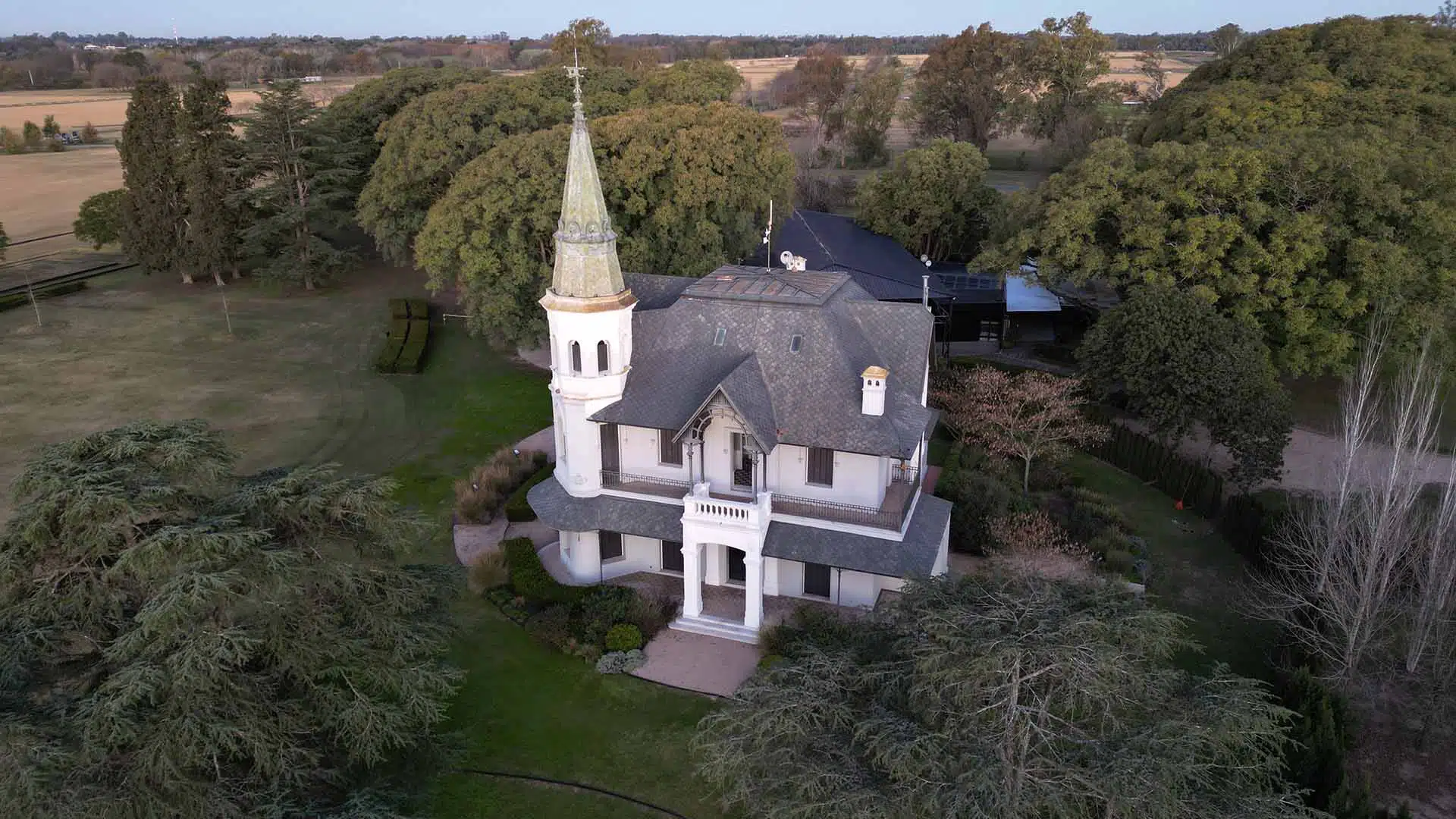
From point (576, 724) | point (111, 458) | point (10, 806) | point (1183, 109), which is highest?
point (1183, 109)

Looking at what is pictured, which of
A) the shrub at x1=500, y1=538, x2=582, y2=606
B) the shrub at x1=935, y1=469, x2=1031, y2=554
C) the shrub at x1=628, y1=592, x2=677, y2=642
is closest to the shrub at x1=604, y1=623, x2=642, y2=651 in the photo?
the shrub at x1=628, y1=592, x2=677, y2=642

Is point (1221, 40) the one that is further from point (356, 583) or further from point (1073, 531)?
point (356, 583)

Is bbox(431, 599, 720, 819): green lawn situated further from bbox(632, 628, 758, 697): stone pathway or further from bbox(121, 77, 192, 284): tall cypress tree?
bbox(121, 77, 192, 284): tall cypress tree

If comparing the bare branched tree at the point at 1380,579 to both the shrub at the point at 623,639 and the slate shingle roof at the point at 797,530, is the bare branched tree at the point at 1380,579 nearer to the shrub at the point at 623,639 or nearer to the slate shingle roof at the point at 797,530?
the slate shingle roof at the point at 797,530

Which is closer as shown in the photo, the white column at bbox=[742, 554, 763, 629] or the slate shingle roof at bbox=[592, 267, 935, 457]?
the white column at bbox=[742, 554, 763, 629]

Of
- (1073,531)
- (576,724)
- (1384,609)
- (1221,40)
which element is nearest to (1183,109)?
(1073,531)
